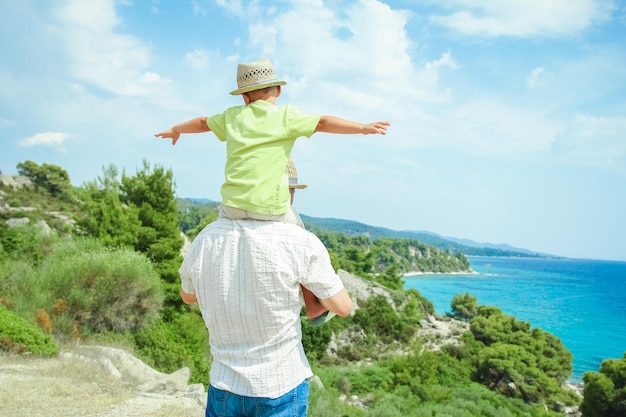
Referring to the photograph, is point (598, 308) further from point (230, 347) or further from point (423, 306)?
point (230, 347)

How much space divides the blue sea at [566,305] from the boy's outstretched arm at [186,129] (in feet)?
151

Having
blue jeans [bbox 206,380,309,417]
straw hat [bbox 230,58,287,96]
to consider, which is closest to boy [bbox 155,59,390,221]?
straw hat [bbox 230,58,287,96]

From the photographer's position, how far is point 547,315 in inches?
3187

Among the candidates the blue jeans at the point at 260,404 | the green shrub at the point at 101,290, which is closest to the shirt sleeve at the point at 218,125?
the blue jeans at the point at 260,404

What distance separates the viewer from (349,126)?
1.74 meters

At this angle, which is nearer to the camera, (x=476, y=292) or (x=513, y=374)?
(x=513, y=374)

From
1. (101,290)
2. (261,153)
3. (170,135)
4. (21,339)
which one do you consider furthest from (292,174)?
(101,290)

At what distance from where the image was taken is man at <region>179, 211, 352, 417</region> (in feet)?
5.35

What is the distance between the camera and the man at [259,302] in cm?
163

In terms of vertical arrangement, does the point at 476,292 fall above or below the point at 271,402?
below

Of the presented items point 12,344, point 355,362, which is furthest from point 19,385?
point 355,362

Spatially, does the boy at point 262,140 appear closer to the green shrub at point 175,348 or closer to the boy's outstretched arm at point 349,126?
the boy's outstretched arm at point 349,126

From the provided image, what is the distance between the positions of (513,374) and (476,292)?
81941mm

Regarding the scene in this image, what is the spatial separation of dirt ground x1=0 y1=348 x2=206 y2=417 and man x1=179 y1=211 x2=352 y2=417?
4717 mm
